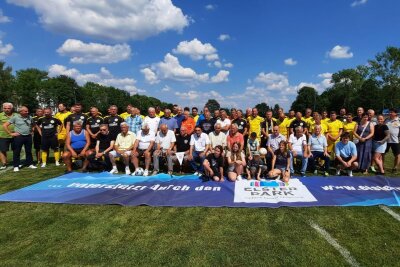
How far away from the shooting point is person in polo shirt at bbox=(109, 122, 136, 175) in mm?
8352

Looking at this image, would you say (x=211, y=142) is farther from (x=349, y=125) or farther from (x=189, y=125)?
(x=349, y=125)

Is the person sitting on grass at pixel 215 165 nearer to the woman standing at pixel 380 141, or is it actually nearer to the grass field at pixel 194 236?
the grass field at pixel 194 236

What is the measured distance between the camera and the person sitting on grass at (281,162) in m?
7.40

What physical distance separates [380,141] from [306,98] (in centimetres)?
6717

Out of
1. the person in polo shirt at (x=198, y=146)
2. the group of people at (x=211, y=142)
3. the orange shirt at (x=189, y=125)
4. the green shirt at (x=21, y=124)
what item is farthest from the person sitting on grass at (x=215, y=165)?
the green shirt at (x=21, y=124)

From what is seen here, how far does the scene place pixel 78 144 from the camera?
28.4 feet

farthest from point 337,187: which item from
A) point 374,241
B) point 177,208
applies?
point 177,208

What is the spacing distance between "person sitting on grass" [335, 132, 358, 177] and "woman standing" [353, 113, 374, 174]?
33cm

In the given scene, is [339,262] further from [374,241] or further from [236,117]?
[236,117]

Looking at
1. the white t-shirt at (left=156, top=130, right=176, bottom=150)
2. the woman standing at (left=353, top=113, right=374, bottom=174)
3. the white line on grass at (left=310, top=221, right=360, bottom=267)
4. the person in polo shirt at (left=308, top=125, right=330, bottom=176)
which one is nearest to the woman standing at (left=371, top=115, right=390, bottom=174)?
the woman standing at (left=353, top=113, right=374, bottom=174)

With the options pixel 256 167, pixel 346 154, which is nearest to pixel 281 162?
pixel 256 167

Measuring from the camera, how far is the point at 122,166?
30.7 ft

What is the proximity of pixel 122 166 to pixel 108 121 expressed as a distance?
5.38 feet

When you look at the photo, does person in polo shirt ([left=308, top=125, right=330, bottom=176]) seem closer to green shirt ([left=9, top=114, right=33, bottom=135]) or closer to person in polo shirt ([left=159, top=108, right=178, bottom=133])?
person in polo shirt ([left=159, top=108, right=178, bottom=133])
